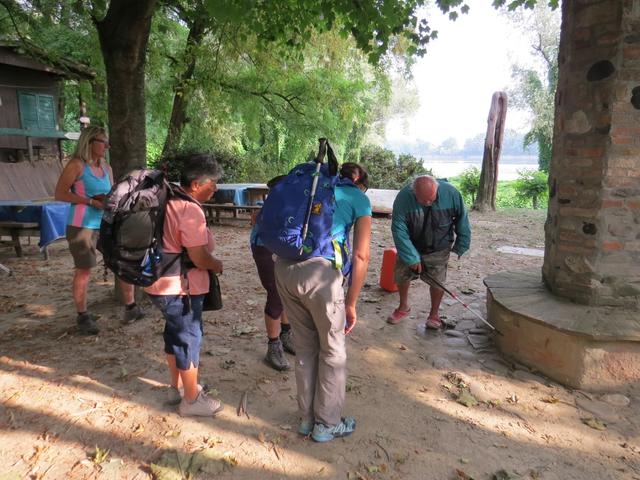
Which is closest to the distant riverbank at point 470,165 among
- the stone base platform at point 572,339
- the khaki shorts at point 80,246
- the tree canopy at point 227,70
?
the tree canopy at point 227,70

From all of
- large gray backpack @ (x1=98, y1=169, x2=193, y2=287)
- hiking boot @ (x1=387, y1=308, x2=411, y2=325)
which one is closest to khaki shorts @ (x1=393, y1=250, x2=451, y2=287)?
hiking boot @ (x1=387, y1=308, x2=411, y2=325)

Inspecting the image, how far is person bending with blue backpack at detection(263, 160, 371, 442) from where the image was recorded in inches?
93.4

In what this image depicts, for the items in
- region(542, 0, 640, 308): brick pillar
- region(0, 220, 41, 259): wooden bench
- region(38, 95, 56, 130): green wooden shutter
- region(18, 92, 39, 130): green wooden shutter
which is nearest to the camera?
region(542, 0, 640, 308): brick pillar

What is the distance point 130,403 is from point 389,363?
204cm

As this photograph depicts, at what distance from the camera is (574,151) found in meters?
3.66

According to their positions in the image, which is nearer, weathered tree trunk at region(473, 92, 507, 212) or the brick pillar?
the brick pillar

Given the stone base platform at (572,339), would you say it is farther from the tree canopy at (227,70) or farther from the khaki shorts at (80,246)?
the tree canopy at (227,70)

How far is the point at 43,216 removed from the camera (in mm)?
6938

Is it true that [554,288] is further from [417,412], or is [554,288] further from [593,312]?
[417,412]

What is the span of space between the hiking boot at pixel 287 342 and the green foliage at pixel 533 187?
1904 cm

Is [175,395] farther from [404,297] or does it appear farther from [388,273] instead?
[388,273]

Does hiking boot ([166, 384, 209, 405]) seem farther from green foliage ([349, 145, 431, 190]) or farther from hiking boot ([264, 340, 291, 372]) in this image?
green foliage ([349, 145, 431, 190])

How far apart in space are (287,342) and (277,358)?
0.30m

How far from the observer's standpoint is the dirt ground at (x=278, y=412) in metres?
2.50
